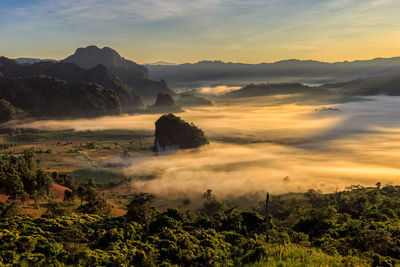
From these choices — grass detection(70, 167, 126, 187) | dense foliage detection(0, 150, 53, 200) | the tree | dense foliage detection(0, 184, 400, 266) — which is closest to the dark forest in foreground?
dense foliage detection(0, 184, 400, 266)

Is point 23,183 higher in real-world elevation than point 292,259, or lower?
lower

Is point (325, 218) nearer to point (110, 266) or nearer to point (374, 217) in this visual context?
point (374, 217)

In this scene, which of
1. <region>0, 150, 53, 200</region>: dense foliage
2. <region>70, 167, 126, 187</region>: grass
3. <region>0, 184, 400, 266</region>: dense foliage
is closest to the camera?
<region>0, 184, 400, 266</region>: dense foliage

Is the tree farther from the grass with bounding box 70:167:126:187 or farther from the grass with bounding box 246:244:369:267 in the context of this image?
the grass with bounding box 70:167:126:187

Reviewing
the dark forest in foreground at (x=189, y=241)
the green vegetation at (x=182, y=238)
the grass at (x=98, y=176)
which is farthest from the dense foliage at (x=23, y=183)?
the grass at (x=98, y=176)

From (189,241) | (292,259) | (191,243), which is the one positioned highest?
(292,259)

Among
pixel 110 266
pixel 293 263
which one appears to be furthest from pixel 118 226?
pixel 293 263

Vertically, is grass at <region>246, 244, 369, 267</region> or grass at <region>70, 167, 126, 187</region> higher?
grass at <region>246, 244, 369, 267</region>

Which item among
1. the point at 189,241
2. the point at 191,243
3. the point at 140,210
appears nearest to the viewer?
the point at 191,243

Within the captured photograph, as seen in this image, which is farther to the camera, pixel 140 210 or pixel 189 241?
pixel 140 210

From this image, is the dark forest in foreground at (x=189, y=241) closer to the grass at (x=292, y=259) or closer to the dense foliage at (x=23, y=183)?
the grass at (x=292, y=259)

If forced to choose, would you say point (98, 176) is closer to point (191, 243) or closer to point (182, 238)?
point (182, 238)

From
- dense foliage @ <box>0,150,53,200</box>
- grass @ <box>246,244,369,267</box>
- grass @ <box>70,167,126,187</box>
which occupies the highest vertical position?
grass @ <box>246,244,369,267</box>

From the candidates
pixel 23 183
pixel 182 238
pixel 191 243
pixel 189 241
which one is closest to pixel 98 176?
pixel 23 183
